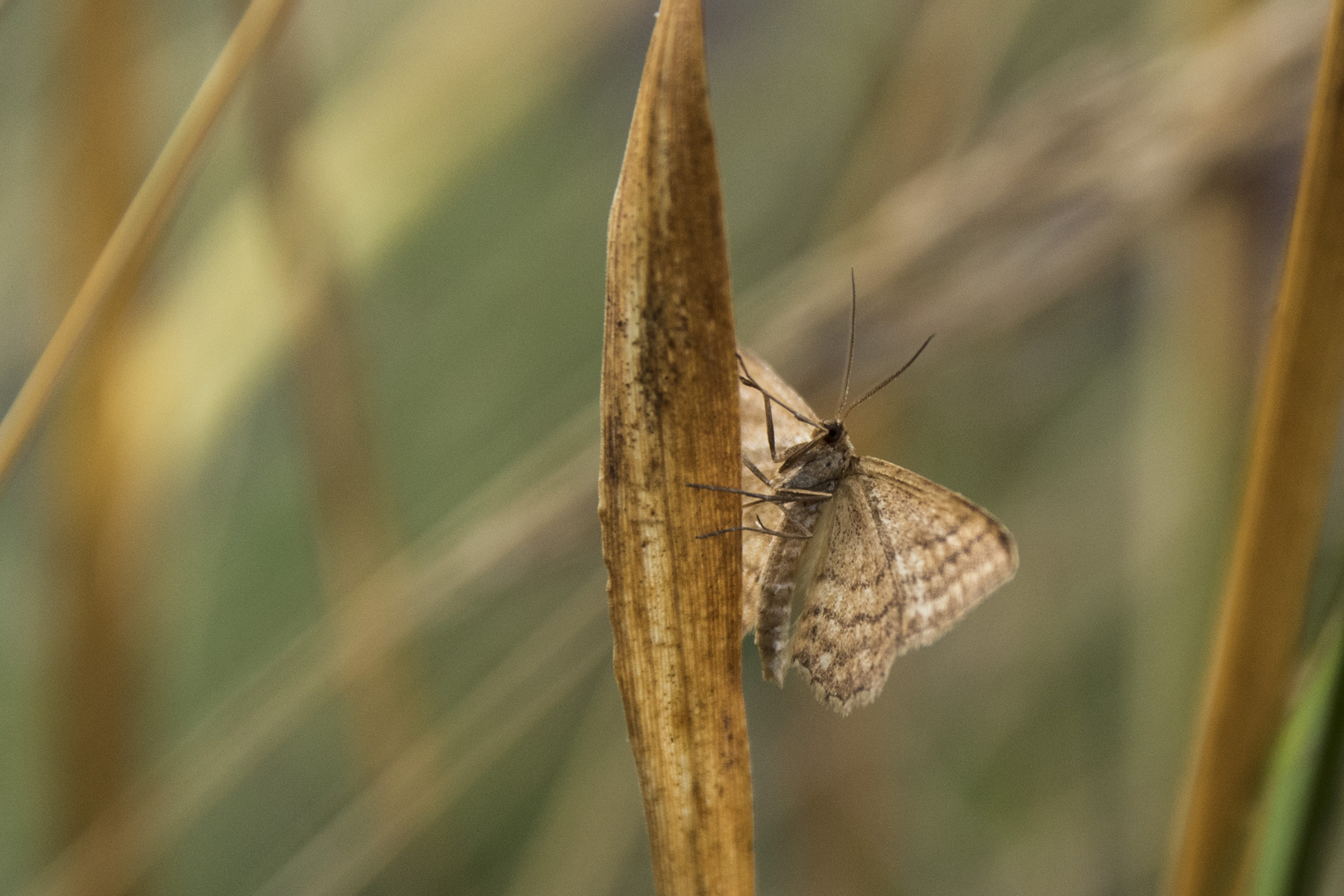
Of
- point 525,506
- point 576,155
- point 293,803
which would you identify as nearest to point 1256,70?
point 525,506

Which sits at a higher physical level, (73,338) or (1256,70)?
(1256,70)

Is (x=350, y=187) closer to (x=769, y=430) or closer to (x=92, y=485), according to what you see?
(x=92, y=485)

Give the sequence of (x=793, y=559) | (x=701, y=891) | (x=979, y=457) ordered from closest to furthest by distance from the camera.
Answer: (x=701, y=891) → (x=793, y=559) → (x=979, y=457)

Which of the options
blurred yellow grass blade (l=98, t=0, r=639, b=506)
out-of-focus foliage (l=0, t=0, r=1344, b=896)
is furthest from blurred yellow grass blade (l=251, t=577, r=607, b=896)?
blurred yellow grass blade (l=98, t=0, r=639, b=506)

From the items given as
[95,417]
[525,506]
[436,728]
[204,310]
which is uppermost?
[204,310]

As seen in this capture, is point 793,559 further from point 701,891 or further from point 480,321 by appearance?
point 480,321

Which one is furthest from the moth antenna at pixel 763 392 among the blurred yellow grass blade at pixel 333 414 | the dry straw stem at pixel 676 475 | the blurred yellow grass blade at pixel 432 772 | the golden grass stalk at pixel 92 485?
the golden grass stalk at pixel 92 485
